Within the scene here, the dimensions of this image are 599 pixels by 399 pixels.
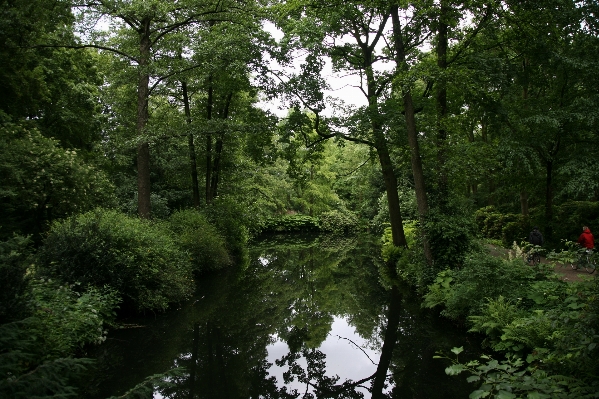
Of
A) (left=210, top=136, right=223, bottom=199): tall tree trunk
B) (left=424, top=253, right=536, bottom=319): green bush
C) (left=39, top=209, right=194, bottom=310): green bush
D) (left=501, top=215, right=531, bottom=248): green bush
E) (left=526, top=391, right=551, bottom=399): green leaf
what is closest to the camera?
(left=526, top=391, right=551, bottom=399): green leaf

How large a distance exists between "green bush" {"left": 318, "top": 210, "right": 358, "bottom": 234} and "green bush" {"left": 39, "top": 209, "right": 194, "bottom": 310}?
24.8 m

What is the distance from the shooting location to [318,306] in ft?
40.5

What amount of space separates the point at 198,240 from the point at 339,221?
2196cm

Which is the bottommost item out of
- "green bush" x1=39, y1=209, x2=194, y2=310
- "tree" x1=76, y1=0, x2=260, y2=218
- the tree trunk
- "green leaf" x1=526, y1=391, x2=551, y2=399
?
the tree trunk

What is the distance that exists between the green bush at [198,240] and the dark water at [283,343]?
0.96 metres

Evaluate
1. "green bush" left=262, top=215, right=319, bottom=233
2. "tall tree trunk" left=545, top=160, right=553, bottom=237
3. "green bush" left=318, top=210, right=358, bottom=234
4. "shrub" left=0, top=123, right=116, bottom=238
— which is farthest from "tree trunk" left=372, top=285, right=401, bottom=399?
"green bush" left=262, top=215, right=319, bottom=233

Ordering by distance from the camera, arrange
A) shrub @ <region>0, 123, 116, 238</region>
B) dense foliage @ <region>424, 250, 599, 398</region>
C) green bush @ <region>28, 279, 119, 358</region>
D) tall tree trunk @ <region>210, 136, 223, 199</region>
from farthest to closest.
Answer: tall tree trunk @ <region>210, 136, 223, 199</region> → shrub @ <region>0, 123, 116, 238</region> → green bush @ <region>28, 279, 119, 358</region> → dense foliage @ <region>424, 250, 599, 398</region>

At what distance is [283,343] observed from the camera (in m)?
9.07

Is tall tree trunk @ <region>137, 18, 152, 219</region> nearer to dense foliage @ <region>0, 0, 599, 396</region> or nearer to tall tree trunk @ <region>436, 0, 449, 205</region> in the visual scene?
dense foliage @ <region>0, 0, 599, 396</region>

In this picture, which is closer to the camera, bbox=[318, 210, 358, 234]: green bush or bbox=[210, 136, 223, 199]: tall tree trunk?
bbox=[210, 136, 223, 199]: tall tree trunk

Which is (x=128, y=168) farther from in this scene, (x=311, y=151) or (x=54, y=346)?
(x=54, y=346)

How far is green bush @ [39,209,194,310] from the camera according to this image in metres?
9.34

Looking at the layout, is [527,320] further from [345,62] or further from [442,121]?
[345,62]

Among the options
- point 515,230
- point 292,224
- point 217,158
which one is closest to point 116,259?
point 217,158
